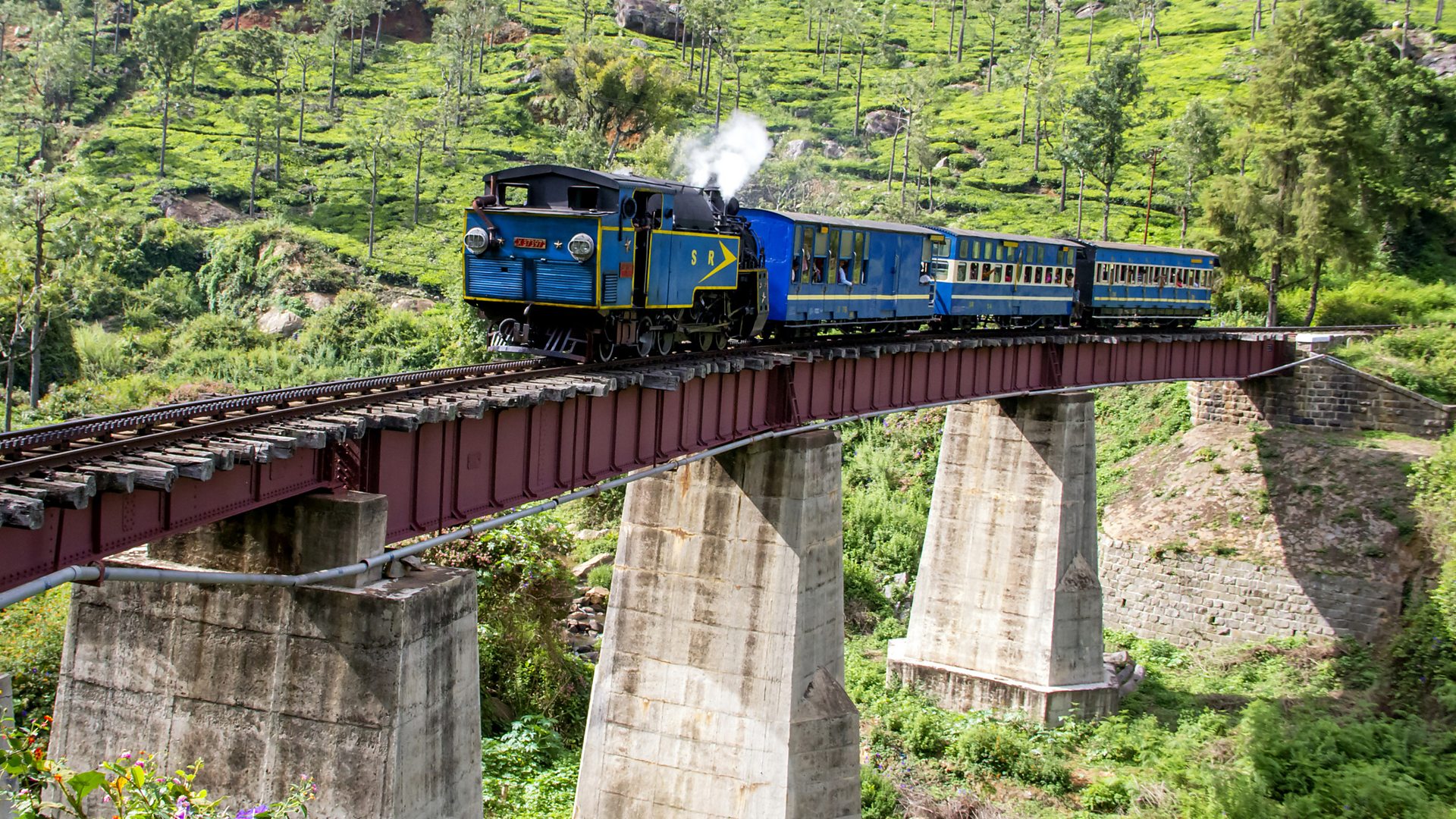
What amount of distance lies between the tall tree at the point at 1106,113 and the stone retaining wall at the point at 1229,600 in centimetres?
2908

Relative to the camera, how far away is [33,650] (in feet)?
77.6

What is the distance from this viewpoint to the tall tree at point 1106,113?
65.5 metres

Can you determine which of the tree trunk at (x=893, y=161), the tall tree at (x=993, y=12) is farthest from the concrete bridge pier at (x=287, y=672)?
the tall tree at (x=993, y=12)

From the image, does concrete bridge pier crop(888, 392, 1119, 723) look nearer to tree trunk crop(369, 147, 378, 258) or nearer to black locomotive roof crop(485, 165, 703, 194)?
black locomotive roof crop(485, 165, 703, 194)

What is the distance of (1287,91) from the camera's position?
162 ft

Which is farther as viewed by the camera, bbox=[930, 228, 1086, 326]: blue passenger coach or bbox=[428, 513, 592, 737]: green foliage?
bbox=[930, 228, 1086, 326]: blue passenger coach

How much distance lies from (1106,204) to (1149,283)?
24.7 meters

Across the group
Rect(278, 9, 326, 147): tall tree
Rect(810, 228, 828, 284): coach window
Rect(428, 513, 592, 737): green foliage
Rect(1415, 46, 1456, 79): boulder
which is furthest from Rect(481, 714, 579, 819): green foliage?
Rect(1415, 46, 1456, 79): boulder

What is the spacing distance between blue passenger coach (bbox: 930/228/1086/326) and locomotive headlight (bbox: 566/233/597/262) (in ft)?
49.4

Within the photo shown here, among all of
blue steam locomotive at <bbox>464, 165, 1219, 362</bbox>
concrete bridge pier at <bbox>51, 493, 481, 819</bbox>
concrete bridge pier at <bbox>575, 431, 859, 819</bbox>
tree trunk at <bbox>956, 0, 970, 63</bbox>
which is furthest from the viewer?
tree trunk at <bbox>956, 0, 970, 63</bbox>

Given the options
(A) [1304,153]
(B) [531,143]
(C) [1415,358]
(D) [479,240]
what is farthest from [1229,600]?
(B) [531,143]

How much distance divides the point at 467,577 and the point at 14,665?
15.4 metres

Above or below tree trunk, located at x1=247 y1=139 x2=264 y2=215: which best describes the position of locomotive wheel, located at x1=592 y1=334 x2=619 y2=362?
below

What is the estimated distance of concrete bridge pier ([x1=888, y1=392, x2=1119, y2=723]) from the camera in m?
32.0
